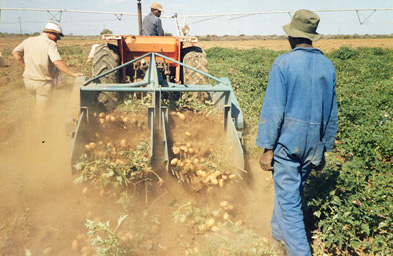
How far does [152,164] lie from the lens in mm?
3543

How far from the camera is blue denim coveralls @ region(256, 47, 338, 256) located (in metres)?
2.61

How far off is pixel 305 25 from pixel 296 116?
0.82m

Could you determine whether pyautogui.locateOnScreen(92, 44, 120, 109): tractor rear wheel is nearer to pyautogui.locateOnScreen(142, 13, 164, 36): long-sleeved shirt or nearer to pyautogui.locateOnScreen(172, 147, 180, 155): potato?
pyautogui.locateOnScreen(142, 13, 164, 36): long-sleeved shirt

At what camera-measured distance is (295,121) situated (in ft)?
8.65

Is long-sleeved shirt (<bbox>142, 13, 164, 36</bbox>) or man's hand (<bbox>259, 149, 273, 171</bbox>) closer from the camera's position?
man's hand (<bbox>259, 149, 273, 171</bbox>)

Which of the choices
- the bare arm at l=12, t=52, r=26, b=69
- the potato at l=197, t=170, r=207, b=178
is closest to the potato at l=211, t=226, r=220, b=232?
the potato at l=197, t=170, r=207, b=178

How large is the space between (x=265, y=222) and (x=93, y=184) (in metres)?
2.17

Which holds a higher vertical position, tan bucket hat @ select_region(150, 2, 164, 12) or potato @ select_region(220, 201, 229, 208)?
tan bucket hat @ select_region(150, 2, 164, 12)

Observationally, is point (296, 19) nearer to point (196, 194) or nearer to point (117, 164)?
point (196, 194)

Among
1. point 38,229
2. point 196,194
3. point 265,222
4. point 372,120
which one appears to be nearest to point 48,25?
point 38,229

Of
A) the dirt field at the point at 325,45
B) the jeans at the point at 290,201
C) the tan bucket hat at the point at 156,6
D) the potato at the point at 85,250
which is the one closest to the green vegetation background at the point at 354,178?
the jeans at the point at 290,201

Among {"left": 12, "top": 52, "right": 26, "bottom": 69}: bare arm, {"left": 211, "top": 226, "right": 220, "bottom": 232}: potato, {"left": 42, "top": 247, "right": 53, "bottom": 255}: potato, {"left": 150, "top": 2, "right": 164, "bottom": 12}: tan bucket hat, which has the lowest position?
{"left": 211, "top": 226, "right": 220, "bottom": 232}: potato

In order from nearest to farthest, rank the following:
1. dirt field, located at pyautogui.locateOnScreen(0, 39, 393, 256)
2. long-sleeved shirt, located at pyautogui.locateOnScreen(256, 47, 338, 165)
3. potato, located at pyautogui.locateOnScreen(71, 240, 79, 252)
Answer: long-sleeved shirt, located at pyautogui.locateOnScreen(256, 47, 338, 165)
potato, located at pyautogui.locateOnScreen(71, 240, 79, 252)
dirt field, located at pyautogui.locateOnScreen(0, 39, 393, 256)

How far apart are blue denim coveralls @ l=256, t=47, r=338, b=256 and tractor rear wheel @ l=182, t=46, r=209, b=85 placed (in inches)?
115
